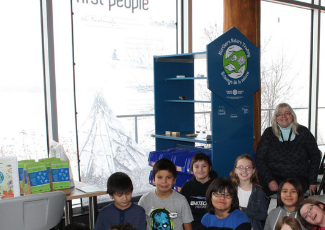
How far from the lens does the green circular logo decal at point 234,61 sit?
333 cm

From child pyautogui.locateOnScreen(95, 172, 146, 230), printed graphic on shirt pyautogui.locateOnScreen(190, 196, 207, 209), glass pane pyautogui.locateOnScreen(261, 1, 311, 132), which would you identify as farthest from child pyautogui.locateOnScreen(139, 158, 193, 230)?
glass pane pyautogui.locateOnScreen(261, 1, 311, 132)

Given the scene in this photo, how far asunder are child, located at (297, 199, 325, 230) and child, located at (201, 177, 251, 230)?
0.40m

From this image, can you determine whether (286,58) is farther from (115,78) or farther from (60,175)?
(60,175)

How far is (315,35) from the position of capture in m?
6.05

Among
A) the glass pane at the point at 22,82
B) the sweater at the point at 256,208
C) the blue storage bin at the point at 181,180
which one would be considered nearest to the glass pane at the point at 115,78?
the glass pane at the point at 22,82

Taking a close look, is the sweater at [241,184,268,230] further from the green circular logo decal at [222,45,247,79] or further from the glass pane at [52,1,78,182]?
the glass pane at [52,1,78,182]

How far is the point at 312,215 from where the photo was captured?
6.57 ft

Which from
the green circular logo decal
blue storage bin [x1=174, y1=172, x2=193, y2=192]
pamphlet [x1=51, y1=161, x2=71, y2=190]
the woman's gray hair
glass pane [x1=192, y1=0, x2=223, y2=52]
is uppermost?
glass pane [x1=192, y1=0, x2=223, y2=52]

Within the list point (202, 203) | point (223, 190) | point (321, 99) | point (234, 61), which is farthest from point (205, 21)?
point (223, 190)

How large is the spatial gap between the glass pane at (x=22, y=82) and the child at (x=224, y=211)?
2298mm

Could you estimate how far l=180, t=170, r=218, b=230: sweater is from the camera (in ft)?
8.26

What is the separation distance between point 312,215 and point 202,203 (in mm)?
794

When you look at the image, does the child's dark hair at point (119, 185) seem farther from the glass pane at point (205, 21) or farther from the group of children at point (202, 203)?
the glass pane at point (205, 21)

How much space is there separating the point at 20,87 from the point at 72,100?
582mm
